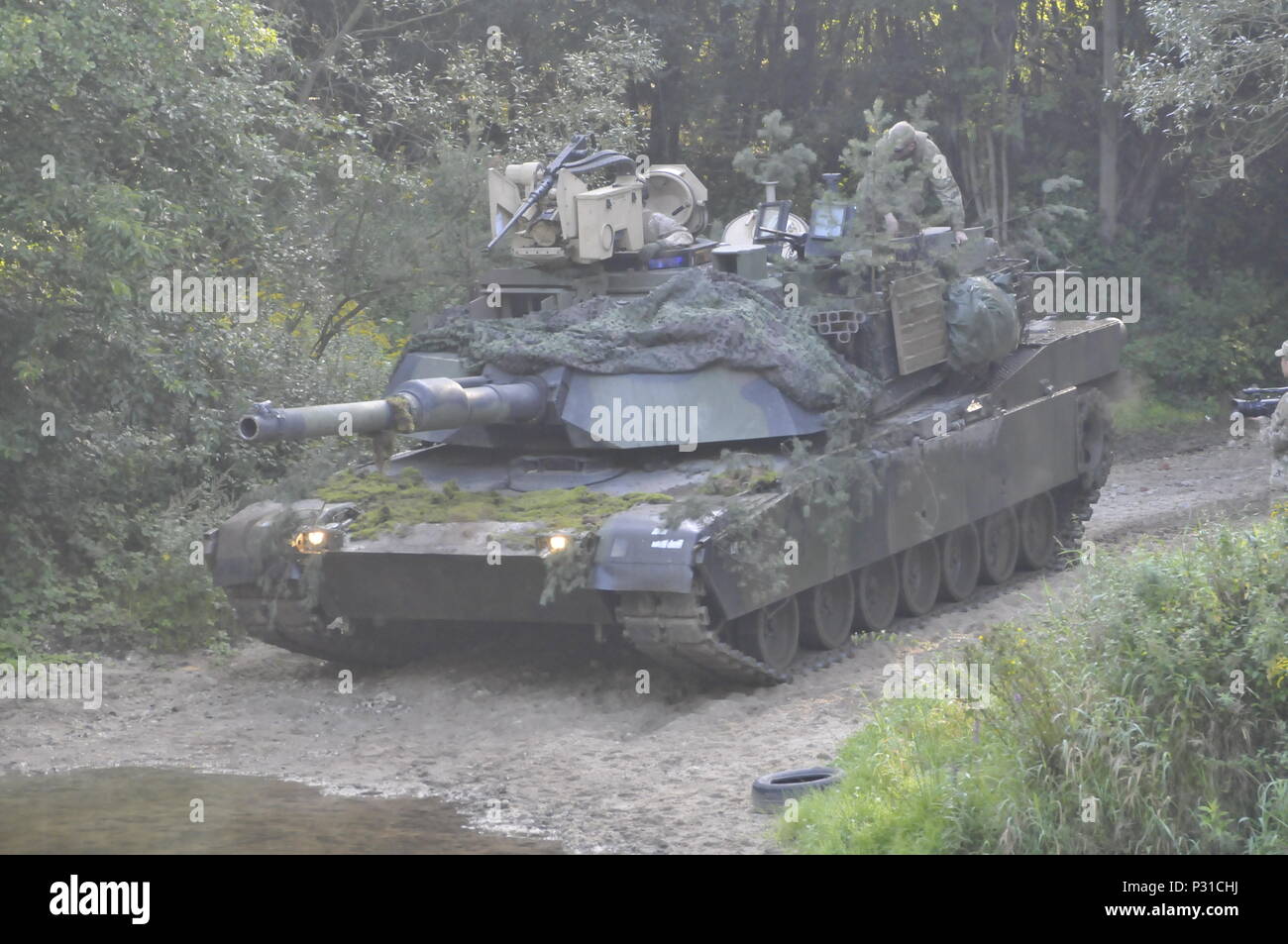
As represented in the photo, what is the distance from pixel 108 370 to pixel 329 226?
17.9 feet

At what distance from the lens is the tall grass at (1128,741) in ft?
19.1

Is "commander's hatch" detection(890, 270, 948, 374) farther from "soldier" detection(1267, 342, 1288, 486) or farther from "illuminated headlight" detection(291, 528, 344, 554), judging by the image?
"illuminated headlight" detection(291, 528, 344, 554)

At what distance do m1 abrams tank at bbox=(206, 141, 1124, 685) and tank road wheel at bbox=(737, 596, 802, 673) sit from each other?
19 mm

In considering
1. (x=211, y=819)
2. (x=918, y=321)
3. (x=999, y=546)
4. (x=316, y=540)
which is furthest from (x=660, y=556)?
(x=999, y=546)

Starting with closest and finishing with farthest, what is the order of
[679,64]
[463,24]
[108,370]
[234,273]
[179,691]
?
[179,691], [108,370], [234,273], [463,24], [679,64]

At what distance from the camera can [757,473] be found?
9.58 m

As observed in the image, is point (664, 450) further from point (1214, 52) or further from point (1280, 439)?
point (1214, 52)

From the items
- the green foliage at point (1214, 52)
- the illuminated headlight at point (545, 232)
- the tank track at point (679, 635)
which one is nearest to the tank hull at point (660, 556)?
the tank track at point (679, 635)

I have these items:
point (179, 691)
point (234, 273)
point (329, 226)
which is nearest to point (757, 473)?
point (179, 691)

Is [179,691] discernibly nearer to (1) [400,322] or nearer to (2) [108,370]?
(2) [108,370]

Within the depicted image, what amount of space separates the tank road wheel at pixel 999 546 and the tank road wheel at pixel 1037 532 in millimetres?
123

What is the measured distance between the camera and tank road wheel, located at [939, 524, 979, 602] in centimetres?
1217

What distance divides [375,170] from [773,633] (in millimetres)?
7865

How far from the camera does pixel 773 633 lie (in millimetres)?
10094
